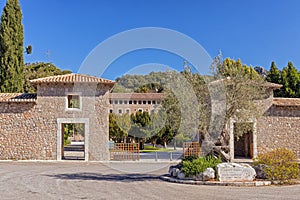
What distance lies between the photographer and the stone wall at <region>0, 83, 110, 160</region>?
66.2 ft

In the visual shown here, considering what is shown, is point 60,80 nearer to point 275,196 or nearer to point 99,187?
point 99,187

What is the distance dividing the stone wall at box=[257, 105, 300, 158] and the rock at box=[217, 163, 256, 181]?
34.5ft

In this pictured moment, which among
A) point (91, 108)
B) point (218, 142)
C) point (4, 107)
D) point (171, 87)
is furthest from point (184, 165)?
point (4, 107)

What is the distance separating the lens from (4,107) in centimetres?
2038

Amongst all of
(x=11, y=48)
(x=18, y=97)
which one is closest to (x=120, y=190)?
(x=18, y=97)

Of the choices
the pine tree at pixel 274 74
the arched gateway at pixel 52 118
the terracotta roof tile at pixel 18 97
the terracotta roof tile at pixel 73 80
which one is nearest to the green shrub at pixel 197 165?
the arched gateway at pixel 52 118

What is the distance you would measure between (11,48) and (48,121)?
12332 mm

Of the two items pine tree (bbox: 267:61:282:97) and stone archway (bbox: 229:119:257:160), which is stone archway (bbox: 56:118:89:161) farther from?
pine tree (bbox: 267:61:282:97)

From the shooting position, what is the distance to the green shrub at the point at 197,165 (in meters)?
11.8

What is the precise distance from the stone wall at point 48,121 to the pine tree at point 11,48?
358 inches

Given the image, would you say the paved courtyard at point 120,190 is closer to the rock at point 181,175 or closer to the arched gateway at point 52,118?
the rock at point 181,175

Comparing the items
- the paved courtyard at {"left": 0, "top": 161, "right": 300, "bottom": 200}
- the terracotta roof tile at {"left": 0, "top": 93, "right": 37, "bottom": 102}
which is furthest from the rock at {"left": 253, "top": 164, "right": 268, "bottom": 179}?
the terracotta roof tile at {"left": 0, "top": 93, "right": 37, "bottom": 102}

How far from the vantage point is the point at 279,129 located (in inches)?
849

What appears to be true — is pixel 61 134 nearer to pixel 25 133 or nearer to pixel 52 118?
pixel 52 118
